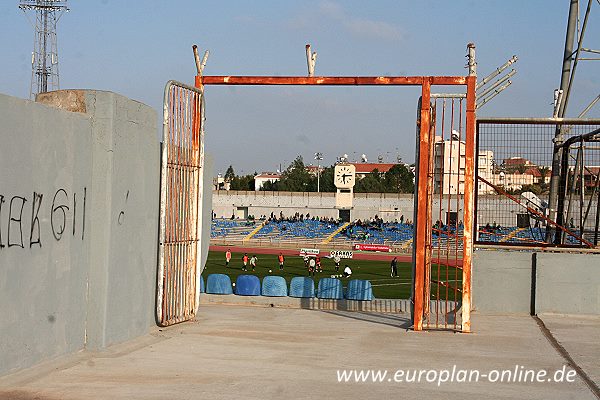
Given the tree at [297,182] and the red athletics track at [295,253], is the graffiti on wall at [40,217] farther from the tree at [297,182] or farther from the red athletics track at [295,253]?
the tree at [297,182]

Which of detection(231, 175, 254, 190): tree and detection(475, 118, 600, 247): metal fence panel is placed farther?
detection(231, 175, 254, 190): tree

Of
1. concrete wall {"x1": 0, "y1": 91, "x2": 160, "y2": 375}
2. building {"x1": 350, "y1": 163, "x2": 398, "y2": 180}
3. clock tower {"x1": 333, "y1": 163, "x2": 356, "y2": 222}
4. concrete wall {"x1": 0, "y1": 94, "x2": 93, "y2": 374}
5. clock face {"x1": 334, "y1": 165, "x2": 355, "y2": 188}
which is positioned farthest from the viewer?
building {"x1": 350, "y1": 163, "x2": 398, "y2": 180}

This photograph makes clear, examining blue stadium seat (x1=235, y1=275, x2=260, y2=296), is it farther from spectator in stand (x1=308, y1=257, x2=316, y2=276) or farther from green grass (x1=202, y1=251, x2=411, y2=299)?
spectator in stand (x1=308, y1=257, x2=316, y2=276)

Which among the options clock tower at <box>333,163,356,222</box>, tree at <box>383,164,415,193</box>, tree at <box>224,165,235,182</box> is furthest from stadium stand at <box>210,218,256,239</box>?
tree at <box>224,165,235,182</box>

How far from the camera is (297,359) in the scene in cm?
1274

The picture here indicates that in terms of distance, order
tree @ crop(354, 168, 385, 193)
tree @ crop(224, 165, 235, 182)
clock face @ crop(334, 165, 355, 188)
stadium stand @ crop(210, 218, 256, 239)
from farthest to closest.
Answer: tree @ crop(224, 165, 235, 182) → tree @ crop(354, 168, 385, 193) → clock face @ crop(334, 165, 355, 188) → stadium stand @ crop(210, 218, 256, 239)

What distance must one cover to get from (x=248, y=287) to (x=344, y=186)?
72394mm

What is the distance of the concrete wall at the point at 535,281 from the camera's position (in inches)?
776

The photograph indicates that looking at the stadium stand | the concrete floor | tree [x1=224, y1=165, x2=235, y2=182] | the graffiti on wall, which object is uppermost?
tree [x1=224, y1=165, x2=235, y2=182]

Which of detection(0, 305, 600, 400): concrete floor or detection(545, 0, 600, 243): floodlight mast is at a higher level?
detection(545, 0, 600, 243): floodlight mast

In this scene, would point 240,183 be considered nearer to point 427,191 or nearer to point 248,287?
point 248,287

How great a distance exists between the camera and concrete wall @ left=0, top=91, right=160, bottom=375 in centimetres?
1063

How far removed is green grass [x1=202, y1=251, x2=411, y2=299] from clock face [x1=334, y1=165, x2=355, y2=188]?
33239 millimetres

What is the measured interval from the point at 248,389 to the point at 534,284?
11.4 meters
